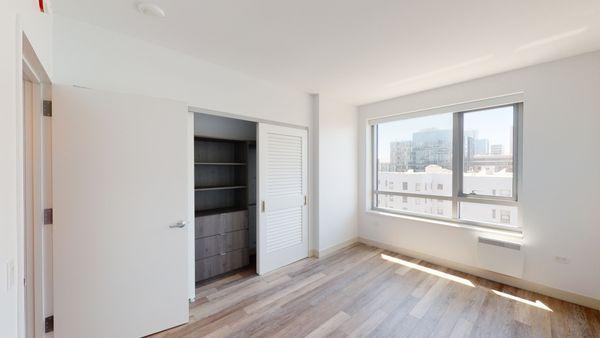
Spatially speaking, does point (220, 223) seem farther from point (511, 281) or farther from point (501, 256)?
point (511, 281)

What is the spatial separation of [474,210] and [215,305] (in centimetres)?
348

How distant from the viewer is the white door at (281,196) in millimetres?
3080

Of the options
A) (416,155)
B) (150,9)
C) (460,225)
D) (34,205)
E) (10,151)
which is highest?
(150,9)

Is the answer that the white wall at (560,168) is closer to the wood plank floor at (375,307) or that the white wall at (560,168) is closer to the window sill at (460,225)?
the window sill at (460,225)

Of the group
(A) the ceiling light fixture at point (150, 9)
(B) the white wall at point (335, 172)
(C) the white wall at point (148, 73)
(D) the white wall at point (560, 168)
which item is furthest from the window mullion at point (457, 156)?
(A) the ceiling light fixture at point (150, 9)

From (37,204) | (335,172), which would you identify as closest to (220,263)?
(37,204)

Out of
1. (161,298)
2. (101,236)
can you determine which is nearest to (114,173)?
(101,236)

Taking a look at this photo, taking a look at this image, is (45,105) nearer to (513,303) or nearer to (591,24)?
(591,24)

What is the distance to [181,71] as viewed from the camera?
7.66ft

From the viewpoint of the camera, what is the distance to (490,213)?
3051 millimetres

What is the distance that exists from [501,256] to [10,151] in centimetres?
419

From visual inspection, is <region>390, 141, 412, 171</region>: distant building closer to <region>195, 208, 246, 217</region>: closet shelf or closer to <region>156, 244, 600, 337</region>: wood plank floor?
<region>156, 244, 600, 337</region>: wood plank floor

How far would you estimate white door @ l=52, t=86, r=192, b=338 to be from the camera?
1.68 meters

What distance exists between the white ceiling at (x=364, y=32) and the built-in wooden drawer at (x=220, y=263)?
7.73 feet
